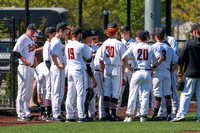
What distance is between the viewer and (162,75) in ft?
31.1

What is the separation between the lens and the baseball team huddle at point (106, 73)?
912 cm

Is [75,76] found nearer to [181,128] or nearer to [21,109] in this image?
[21,109]

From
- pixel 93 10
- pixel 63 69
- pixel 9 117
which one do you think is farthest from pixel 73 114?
pixel 93 10

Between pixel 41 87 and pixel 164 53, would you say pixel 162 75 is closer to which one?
pixel 164 53

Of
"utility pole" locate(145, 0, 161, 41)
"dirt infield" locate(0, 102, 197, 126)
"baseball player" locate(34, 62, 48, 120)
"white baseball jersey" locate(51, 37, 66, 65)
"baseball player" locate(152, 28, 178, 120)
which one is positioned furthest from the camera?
"utility pole" locate(145, 0, 161, 41)

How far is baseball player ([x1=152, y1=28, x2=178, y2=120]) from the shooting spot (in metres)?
9.48

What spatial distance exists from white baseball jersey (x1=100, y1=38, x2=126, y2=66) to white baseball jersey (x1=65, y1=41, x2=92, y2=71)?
505 mm

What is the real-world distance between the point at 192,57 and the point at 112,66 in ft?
5.54

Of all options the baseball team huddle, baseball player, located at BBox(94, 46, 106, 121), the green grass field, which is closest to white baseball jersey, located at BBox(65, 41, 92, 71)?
the baseball team huddle

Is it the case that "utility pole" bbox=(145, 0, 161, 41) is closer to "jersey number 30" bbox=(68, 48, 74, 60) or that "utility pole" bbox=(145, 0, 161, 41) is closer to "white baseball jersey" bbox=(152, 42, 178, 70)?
"white baseball jersey" bbox=(152, 42, 178, 70)

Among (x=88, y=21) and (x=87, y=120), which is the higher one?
(x=88, y=21)

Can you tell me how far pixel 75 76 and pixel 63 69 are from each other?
1.73 feet

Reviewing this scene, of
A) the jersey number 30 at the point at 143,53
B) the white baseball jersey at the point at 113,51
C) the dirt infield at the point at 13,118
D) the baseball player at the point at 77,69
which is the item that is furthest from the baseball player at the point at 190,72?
the dirt infield at the point at 13,118

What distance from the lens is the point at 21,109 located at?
9969 mm
